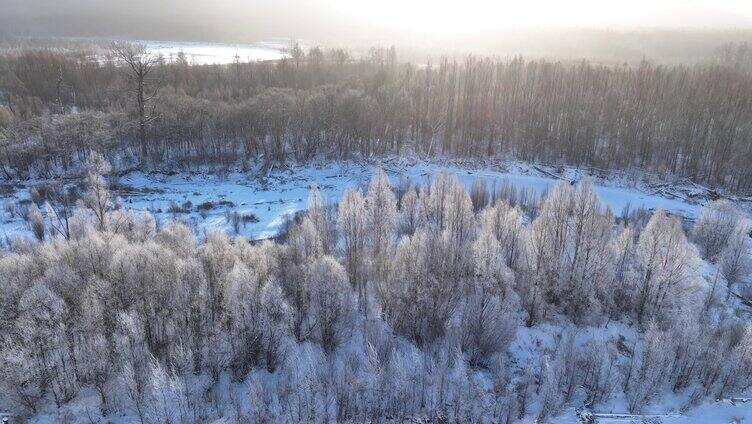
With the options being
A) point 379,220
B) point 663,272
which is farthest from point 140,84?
point 663,272

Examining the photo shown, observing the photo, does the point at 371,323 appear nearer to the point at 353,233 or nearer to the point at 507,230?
the point at 353,233

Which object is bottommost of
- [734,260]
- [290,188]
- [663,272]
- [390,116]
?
[290,188]

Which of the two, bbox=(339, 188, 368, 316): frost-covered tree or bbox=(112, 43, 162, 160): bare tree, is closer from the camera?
bbox=(339, 188, 368, 316): frost-covered tree

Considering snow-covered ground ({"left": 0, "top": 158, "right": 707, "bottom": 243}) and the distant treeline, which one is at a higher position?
the distant treeline

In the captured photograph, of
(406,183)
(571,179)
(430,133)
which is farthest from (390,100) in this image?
(571,179)

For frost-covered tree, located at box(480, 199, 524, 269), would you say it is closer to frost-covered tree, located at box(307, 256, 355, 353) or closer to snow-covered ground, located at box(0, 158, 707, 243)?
frost-covered tree, located at box(307, 256, 355, 353)

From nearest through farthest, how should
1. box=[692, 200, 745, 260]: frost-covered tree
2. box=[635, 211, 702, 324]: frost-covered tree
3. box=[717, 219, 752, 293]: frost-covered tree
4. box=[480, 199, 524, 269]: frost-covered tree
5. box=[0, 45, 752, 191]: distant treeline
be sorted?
box=[635, 211, 702, 324]: frost-covered tree → box=[480, 199, 524, 269]: frost-covered tree → box=[717, 219, 752, 293]: frost-covered tree → box=[692, 200, 745, 260]: frost-covered tree → box=[0, 45, 752, 191]: distant treeline

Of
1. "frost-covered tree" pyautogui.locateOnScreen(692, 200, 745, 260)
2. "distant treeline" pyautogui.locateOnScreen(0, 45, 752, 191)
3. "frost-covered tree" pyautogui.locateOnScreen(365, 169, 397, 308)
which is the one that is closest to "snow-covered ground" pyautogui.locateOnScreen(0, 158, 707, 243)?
"distant treeline" pyautogui.locateOnScreen(0, 45, 752, 191)
